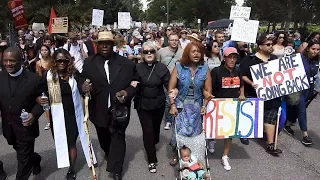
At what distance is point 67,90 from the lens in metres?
4.00

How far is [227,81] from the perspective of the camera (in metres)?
4.69

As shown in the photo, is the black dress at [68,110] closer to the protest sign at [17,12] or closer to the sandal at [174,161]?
the sandal at [174,161]

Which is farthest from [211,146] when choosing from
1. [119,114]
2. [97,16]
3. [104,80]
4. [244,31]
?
[97,16]

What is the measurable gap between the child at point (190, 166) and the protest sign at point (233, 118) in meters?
0.80

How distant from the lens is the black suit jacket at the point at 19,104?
3729mm

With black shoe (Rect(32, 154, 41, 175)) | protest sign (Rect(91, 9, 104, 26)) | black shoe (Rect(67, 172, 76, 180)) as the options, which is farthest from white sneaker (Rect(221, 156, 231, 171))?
protest sign (Rect(91, 9, 104, 26))

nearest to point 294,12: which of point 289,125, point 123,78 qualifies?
point 289,125

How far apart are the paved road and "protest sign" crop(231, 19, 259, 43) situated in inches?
87.6

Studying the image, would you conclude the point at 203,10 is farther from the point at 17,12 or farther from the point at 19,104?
the point at 19,104

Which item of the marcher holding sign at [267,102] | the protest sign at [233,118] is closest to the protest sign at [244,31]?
the marcher holding sign at [267,102]

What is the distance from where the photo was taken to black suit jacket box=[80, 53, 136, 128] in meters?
4.14

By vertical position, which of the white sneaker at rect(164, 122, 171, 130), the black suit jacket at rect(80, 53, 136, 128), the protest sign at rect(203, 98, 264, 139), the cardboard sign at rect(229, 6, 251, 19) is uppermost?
the cardboard sign at rect(229, 6, 251, 19)

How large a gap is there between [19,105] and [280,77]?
12.8 ft

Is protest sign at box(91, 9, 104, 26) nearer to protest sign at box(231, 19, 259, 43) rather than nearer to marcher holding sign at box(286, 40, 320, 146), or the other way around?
protest sign at box(231, 19, 259, 43)
